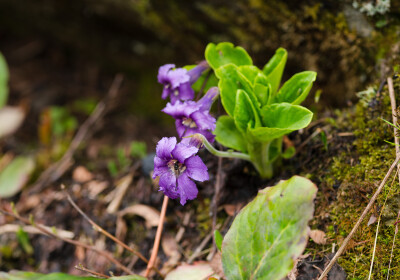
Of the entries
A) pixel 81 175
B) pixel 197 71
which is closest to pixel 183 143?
pixel 197 71

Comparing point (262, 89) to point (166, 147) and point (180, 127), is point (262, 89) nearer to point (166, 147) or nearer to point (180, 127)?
Answer: point (180, 127)

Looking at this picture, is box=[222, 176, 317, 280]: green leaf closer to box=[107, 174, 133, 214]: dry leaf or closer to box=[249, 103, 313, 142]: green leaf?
box=[249, 103, 313, 142]: green leaf

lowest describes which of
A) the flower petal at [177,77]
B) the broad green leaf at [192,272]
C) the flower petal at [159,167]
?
the broad green leaf at [192,272]

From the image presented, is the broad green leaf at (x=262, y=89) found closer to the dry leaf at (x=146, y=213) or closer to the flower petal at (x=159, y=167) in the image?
the flower petal at (x=159, y=167)

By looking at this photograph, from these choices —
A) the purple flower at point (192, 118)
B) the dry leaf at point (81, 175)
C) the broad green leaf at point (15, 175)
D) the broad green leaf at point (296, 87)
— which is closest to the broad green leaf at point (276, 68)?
the broad green leaf at point (296, 87)

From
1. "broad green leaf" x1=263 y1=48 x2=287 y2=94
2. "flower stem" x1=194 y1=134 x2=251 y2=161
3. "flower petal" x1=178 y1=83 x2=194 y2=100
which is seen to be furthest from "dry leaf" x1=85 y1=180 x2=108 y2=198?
"broad green leaf" x1=263 y1=48 x2=287 y2=94

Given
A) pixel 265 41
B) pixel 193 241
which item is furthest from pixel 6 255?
pixel 265 41
